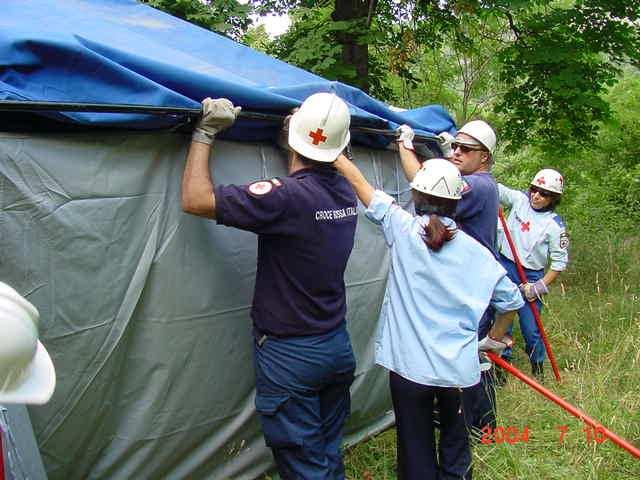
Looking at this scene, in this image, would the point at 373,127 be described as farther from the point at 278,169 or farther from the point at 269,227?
the point at 269,227

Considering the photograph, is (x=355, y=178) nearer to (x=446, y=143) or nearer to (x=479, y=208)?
(x=479, y=208)

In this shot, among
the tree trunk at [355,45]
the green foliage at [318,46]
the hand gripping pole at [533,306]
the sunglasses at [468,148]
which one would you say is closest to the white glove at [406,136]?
the sunglasses at [468,148]

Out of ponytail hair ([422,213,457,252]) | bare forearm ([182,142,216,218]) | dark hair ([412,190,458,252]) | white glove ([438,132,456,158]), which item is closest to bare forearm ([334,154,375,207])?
dark hair ([412,190,458,252])

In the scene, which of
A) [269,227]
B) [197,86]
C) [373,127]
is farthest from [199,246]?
[373,127]

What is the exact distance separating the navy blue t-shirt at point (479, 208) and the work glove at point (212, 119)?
169cm

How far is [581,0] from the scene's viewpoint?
7.79 metres

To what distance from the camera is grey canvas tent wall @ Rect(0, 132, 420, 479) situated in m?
2.60

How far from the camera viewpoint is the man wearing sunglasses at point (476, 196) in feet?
13.6

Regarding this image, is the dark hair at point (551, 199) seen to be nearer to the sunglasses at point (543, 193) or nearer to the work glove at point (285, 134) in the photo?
the sunglasses at point (543, 193)

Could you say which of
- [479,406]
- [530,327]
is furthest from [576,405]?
[530,327]

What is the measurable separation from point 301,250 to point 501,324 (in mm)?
1372

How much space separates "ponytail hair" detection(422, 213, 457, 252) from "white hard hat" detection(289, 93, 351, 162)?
53cm

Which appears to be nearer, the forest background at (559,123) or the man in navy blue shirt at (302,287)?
the man in navy blue shirt at (302,287)

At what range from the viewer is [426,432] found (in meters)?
3.36
